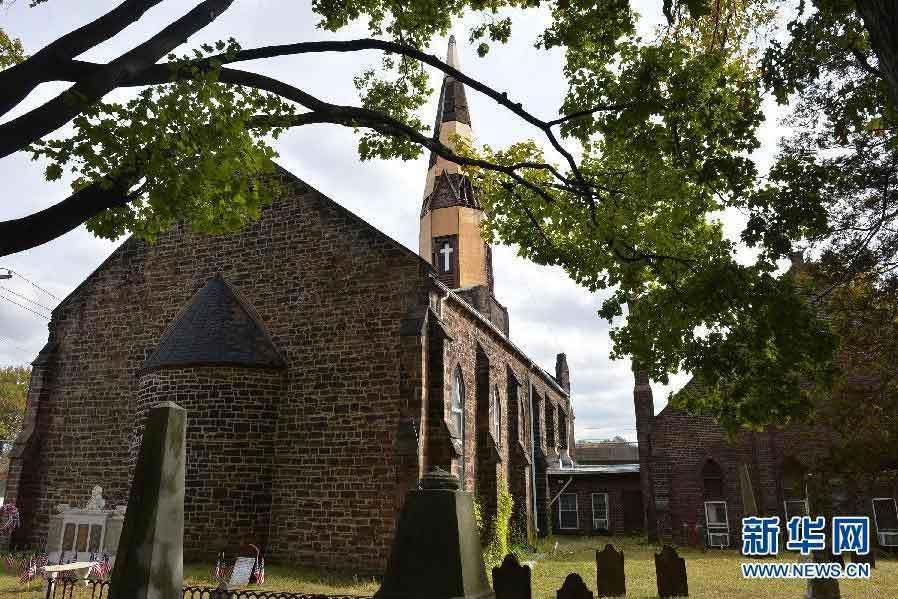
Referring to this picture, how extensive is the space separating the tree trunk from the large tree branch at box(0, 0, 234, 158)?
20.8ft

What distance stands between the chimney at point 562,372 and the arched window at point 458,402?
24.8 metres

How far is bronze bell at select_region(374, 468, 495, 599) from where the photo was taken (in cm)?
530

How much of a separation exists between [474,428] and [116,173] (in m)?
14.9

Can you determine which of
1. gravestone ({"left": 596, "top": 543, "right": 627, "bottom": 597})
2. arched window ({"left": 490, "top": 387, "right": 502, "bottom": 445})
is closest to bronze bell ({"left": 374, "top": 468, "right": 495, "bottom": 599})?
gravestone ({"left": 596, "top": 543, "right": 627, "bottom": 597})

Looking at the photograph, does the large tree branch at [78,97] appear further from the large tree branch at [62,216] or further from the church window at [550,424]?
the church window at [550,424]

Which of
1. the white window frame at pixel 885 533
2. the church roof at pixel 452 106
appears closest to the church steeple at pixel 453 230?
the church roof at pixel 452 106

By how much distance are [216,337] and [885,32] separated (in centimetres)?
1379

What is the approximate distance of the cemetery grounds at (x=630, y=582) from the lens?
38.1 feet

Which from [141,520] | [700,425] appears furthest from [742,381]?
[700,425]

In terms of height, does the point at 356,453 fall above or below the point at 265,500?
above

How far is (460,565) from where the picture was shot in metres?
5.39

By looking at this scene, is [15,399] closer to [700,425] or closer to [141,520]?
[700,425]

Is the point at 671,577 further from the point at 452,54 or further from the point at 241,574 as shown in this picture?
the point at 452,54

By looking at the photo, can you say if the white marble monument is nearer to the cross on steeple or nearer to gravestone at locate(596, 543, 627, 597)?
gravestone at locate(596, 543, 627, 597)
